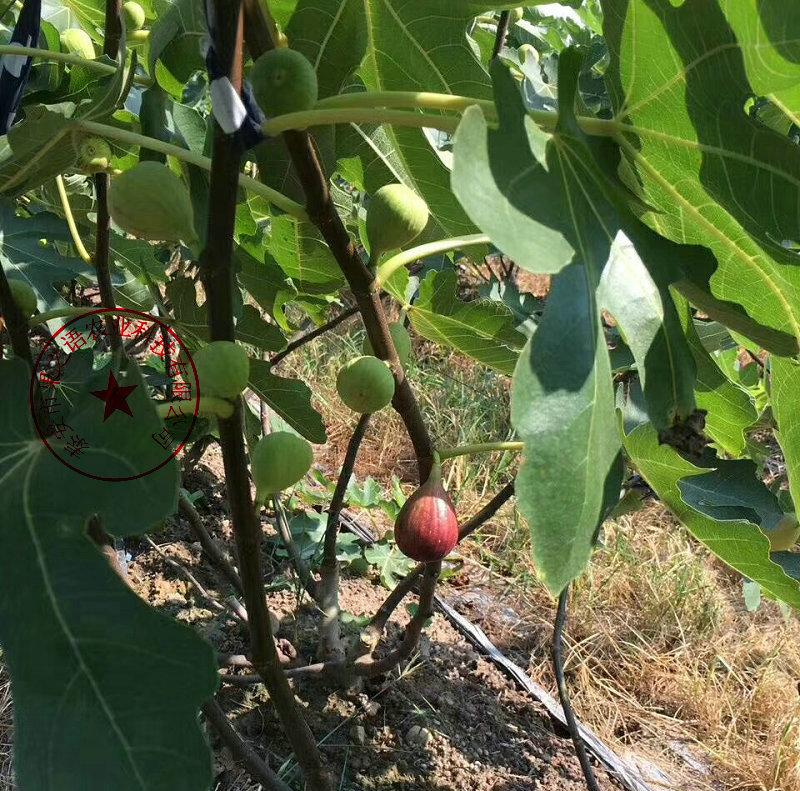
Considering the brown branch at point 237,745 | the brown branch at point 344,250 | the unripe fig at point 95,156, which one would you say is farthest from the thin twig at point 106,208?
the brown branch at point 237,745

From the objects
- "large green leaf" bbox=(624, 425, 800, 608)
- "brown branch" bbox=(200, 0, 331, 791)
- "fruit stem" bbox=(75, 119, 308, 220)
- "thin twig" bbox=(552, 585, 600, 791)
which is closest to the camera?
"brown branch" bbox=(200, 0, 331, 791)

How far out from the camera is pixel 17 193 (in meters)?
0.87

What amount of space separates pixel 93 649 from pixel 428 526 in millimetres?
387

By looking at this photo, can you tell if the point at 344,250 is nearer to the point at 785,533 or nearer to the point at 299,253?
the point at 299,253

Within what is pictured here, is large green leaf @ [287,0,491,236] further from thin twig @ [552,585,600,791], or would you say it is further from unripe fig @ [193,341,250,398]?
thin twig @ [552,585,600,791]

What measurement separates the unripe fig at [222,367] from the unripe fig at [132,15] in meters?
0.80

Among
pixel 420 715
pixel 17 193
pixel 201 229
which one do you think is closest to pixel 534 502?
pixel 201 229

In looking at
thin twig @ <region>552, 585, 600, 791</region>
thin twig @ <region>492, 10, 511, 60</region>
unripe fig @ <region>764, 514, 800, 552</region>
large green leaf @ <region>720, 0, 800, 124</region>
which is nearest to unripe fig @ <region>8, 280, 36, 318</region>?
thin twig @ <region>492, 10, 511, 60</region>

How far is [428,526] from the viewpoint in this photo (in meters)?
0.81

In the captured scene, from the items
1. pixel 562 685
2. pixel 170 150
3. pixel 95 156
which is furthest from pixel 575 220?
pixel 562 685

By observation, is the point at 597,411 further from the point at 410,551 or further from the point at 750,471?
the point at 750,471

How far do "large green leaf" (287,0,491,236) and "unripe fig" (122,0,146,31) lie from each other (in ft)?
1.64

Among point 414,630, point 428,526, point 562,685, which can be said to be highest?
point 428,526

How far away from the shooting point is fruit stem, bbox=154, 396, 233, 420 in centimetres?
59
